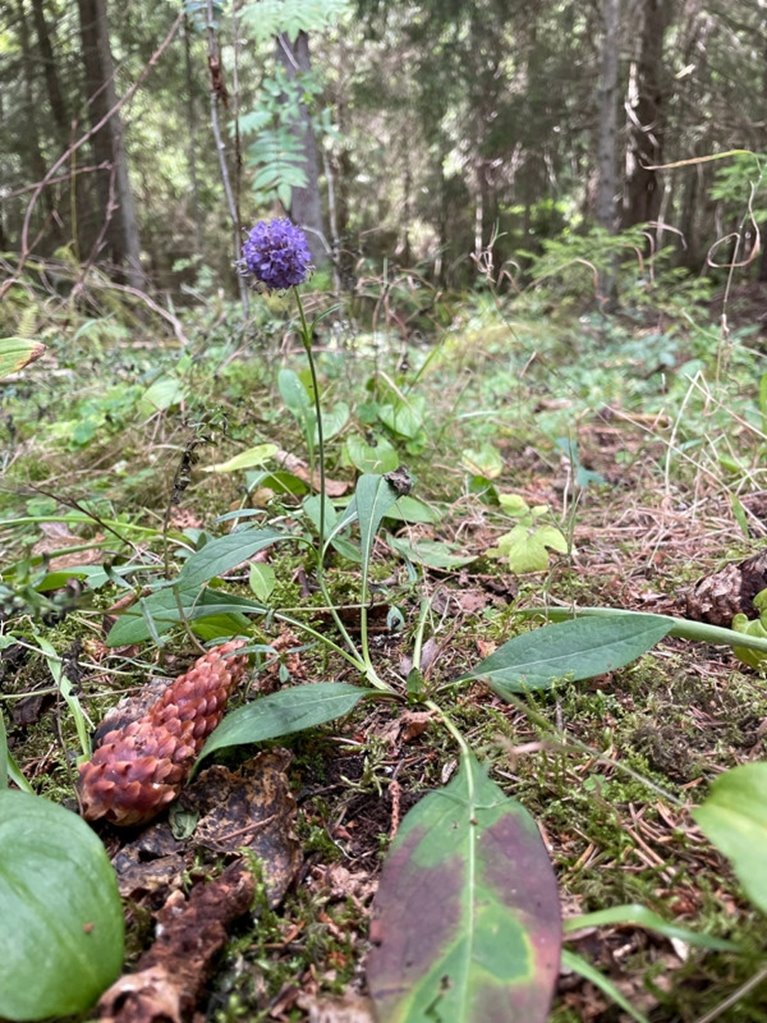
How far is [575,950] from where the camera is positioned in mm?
680

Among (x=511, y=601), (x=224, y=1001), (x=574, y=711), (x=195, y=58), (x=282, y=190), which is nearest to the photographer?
(x=224, y=1001)

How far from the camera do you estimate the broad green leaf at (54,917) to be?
0.59m

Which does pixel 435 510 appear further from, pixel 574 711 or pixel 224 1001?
pixel 224 1001

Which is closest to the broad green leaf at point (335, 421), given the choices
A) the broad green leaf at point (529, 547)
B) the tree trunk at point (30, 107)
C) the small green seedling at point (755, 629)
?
the broad green leaf at point (529, 547)

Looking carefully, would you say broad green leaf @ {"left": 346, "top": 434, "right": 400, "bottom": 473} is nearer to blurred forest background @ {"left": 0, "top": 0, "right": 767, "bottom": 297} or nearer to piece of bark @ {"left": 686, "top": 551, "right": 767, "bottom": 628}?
piece of bark @ {"left": 686, "top": 551, "right": 767, "bottom": 628}

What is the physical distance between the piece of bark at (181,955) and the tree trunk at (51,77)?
8830 mm

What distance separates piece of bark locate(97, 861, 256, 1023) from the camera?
617 millimetres

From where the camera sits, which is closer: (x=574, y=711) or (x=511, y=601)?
(x=574, y=711)

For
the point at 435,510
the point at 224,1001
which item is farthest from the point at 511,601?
the point at 224,1001

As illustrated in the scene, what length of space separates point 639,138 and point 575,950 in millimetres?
9840

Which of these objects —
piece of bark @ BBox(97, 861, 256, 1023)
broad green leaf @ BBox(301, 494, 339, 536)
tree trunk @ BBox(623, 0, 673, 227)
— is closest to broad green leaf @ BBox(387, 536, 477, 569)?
broad green leaf @ BBox(301, 494, 339, 536)

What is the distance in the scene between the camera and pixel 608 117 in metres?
Result: 5.88

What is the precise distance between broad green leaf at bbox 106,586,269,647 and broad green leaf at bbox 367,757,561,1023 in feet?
1.58

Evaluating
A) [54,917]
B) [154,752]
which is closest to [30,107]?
[154,752]
